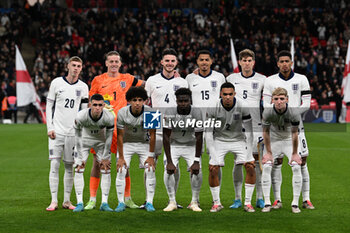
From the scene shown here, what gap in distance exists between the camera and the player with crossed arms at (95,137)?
8.59m

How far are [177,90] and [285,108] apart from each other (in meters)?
1.61

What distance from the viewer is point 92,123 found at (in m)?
8.62

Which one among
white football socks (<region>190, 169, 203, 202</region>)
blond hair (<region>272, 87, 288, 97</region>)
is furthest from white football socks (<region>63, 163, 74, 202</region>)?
blond hair (<region>272, 87, 288, 97</region>)

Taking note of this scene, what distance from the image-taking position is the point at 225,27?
→ 32.6 meters

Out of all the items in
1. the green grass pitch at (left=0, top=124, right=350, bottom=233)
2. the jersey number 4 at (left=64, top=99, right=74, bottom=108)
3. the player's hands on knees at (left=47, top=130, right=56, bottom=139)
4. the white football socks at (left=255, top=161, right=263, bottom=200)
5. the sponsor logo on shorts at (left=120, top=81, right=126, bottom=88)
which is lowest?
the green grass pitch at (left=0, top=124, right=350, bottom=233)

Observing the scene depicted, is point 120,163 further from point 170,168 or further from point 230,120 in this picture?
point 230,120

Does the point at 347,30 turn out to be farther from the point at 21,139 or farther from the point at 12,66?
the point at 21,139

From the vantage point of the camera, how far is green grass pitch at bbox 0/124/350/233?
7.59 metres

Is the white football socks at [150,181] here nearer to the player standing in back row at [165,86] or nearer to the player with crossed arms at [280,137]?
the player standing in back row at [165,86]

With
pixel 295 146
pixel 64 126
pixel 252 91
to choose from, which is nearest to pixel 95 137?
pixel 64 126

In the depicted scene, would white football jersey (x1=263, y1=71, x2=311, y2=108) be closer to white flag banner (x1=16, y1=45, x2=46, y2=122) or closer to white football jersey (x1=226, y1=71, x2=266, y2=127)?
white football jersey (x1=226, y1=71, x2=266, y2=127)

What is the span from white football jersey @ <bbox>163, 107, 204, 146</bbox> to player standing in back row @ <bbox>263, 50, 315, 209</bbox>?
3.71 feet

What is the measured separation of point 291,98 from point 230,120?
Answer: 43.0 inches

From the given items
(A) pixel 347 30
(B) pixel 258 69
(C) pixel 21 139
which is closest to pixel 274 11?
(A) pixel 347 30
